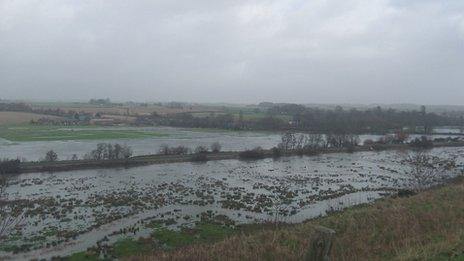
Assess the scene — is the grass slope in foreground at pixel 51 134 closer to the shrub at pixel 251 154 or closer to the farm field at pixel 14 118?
the farm field at pixel 14 118

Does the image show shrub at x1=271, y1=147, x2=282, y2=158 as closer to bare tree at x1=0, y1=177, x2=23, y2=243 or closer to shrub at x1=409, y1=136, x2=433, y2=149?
shrub at x1=409, y1=136, x2=433, y2=149

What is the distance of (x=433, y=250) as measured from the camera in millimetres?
5258

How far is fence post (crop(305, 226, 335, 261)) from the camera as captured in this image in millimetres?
4246

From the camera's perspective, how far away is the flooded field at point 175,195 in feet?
68.6

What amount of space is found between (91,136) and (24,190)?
36.5 m

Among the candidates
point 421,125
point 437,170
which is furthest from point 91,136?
point 421,125

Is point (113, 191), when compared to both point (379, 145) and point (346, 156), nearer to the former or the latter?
point (346, 156)

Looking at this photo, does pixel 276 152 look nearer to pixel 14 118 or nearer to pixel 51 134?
pixel 51 134

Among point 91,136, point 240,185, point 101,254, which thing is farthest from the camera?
point 91,136

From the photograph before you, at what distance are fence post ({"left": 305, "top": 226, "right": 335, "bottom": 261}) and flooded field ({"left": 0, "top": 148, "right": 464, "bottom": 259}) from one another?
1546cm

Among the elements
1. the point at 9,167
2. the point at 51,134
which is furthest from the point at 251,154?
the point at 51,134

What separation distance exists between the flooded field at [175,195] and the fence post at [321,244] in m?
15.5

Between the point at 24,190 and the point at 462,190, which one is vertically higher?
the point at 462,190

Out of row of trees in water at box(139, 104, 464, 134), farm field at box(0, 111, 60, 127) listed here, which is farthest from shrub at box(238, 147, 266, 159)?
farm field at box(0, 111, 60, 127)
